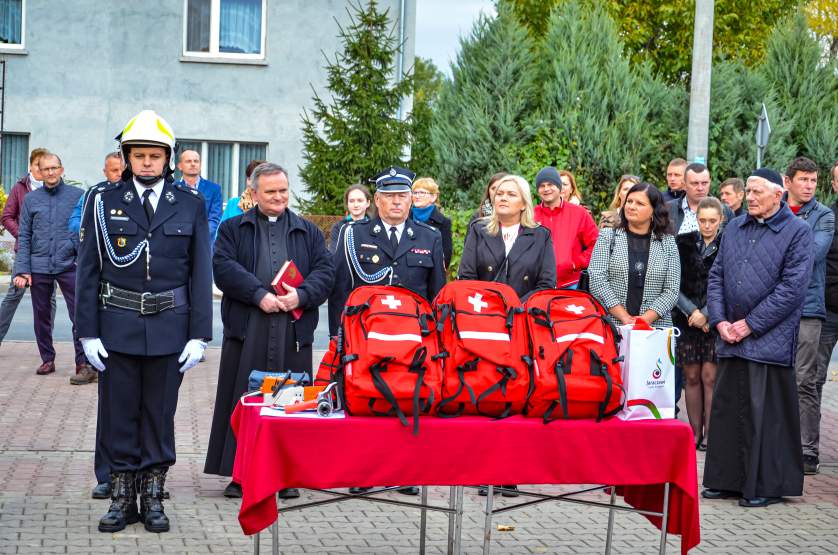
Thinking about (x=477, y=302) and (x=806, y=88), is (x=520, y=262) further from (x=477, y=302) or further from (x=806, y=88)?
(x=806, y=88)

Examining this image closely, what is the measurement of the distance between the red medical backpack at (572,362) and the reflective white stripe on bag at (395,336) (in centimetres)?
55

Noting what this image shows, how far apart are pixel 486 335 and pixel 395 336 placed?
417 millimetres

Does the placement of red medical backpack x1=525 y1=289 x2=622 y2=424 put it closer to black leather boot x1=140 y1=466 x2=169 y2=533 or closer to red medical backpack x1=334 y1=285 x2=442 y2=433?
red medical backpack x1=334 y1=285 x2=442 y2=433

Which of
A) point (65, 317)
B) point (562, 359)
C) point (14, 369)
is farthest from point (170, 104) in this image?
point (562, 359)

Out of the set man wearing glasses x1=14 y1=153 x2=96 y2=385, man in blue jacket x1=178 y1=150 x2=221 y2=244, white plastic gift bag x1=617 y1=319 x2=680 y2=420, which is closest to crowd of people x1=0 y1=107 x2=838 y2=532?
white plastic gift bag x1=617 y1=319 x2=680 y2=420

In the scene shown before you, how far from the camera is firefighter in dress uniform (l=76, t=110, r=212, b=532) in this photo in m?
6.68

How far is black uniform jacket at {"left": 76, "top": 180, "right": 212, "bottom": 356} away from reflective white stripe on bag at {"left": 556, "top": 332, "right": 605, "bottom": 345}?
216 cm

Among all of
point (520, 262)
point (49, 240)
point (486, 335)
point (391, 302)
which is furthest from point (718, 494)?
point (49, 240)

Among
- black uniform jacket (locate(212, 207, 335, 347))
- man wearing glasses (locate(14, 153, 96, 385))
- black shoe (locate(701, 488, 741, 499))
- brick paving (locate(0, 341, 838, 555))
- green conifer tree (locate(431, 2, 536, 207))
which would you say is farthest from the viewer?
green conifer tree (locate(431, 2, 536, 207))

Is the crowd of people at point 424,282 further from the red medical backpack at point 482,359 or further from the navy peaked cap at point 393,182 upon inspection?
the red medical backpack at point 482,359

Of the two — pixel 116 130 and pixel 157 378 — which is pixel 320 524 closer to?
pixel 157 378

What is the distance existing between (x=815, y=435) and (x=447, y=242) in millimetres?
3763

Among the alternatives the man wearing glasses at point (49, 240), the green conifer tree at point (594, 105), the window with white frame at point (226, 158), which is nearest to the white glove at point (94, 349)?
the man wearing glasses at point (49, 240)

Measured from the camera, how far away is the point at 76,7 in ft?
82.0
